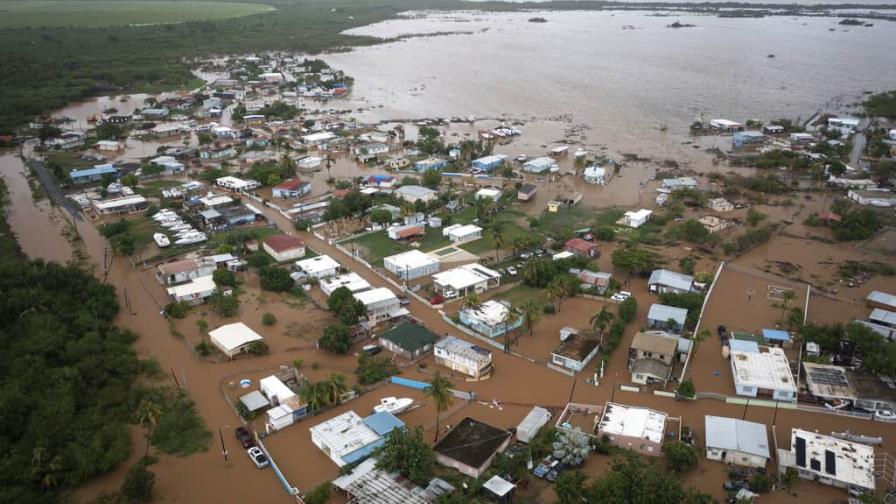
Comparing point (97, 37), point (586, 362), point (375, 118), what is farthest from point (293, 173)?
point (97, 37)

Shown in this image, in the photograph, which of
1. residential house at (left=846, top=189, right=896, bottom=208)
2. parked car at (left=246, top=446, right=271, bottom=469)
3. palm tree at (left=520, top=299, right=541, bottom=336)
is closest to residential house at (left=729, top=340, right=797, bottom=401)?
palm tree at (left=520, top=299, right=541, bottom=336)

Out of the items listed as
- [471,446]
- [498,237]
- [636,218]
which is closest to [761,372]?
[471,446]

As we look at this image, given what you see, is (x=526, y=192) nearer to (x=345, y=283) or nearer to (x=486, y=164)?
(x=486, y=164)

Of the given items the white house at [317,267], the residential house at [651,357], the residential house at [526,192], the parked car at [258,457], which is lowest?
the parked car at [258,457]

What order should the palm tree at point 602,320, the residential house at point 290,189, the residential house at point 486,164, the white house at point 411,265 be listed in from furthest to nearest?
the residential house at point 486,164 → the residential house at point 290,189 → the white house at point 411,265 → the palm tree at point 602,320

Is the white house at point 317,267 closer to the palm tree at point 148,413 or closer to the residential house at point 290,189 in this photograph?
the palm tree at point 148,413

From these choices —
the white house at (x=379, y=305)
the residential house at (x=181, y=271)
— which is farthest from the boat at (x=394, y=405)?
the residential house at (x=181, y=271)
